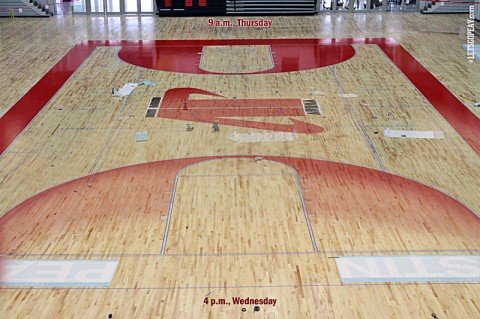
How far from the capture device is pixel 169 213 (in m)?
13.5

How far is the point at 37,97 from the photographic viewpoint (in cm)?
1995

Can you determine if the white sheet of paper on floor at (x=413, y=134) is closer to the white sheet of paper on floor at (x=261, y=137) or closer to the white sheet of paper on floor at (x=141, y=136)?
the white sheet of paper on floor at (x=261, y=137)

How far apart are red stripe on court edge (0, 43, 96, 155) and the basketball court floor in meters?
0.07

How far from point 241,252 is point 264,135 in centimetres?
541

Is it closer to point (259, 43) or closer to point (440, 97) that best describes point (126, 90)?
point (259, 43)

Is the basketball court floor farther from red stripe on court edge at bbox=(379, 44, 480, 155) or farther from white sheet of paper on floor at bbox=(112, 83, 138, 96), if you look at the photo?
white sheet of paper on floor at bbox=(112, 83, 138, 96)

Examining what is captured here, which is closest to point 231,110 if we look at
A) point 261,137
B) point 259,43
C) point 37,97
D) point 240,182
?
point 261,137

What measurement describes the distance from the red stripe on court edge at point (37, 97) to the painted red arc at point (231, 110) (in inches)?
133

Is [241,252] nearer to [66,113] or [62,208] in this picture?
[62,208]

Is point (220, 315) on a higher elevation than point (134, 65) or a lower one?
lower

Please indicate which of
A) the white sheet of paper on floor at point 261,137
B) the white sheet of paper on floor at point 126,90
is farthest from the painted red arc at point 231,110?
the white sheet of paper on floor at point 126,90

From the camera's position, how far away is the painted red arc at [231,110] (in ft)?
58.2

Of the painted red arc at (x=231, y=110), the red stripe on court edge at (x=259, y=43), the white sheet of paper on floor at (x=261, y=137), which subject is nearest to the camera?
the white sheet of paper on floor at (x=261, y=137)

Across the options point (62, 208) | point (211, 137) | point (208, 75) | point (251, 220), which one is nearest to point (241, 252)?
point (251, 220)
